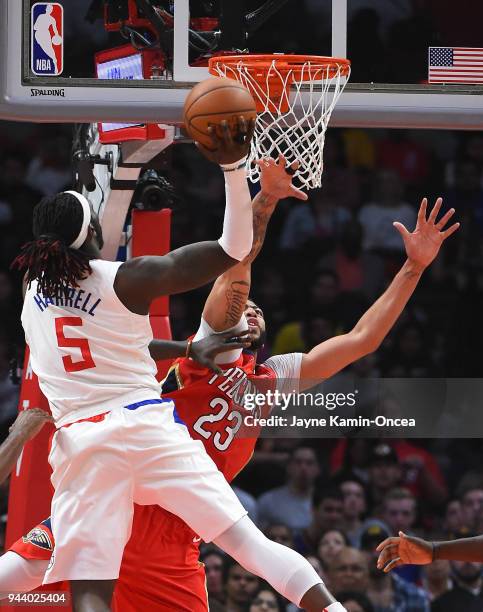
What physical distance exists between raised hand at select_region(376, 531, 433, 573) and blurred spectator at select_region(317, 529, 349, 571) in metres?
2.79

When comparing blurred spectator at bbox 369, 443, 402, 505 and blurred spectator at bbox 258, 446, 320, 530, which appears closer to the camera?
blurred spectator at bbox 258, 446, 320, 530

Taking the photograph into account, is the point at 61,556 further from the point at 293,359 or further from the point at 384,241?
the point at 384,241

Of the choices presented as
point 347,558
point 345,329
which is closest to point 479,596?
point 347,558

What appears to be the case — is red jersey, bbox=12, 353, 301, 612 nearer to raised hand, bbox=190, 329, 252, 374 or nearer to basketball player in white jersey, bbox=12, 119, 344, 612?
raised hand, bbox=190, 329, 252, 374

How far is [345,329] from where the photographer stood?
966 centimetres

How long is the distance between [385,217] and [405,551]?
502 cm

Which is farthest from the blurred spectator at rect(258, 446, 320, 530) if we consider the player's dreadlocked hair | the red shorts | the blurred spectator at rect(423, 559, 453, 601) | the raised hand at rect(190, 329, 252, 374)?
the player's dreadlocked hair

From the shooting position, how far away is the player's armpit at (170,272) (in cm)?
450

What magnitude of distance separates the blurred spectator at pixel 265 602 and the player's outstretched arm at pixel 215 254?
12.3 ft

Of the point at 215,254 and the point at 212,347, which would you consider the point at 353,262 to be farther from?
the point at 215,254

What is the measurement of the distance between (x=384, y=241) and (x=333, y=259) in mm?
435

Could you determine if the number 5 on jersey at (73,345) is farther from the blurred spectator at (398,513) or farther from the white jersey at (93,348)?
the blurred spectator at (398,513)

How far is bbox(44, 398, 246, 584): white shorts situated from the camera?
4.59 m

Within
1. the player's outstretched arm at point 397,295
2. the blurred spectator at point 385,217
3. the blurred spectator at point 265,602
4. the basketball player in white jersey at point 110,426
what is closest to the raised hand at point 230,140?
the basketball player in white jersey at point 110,426
